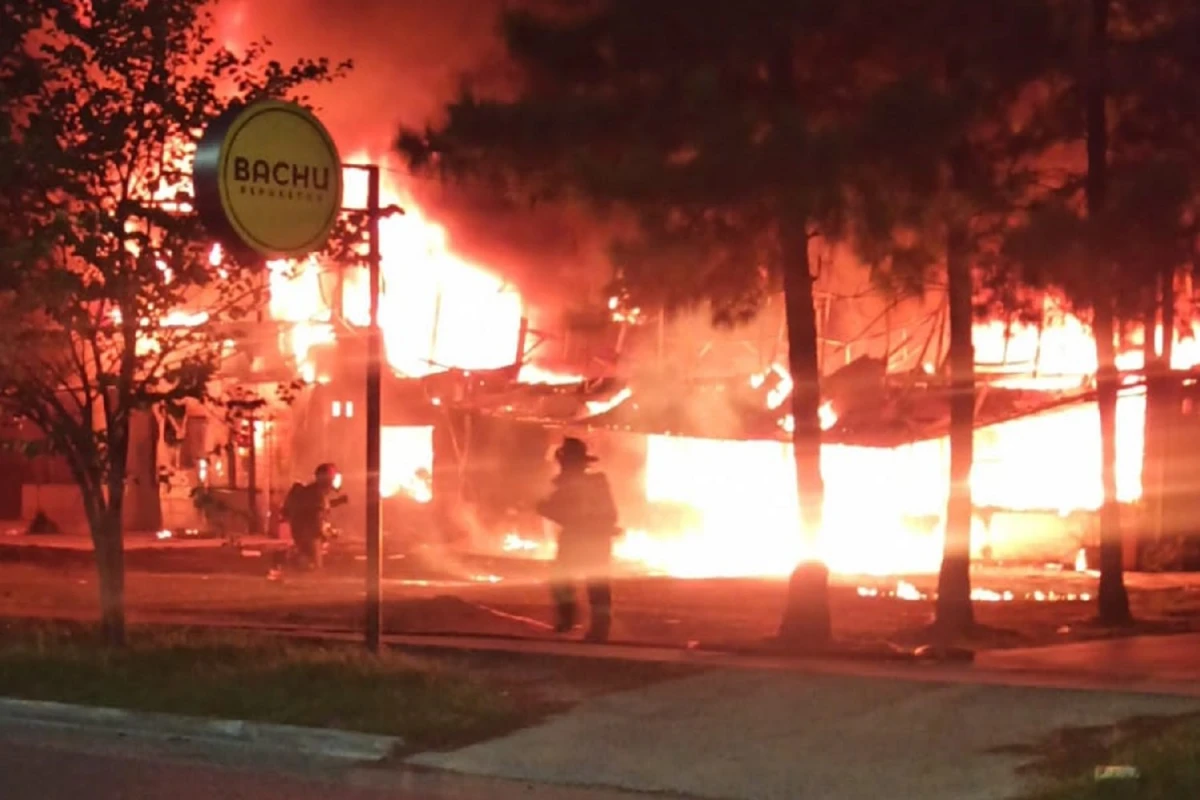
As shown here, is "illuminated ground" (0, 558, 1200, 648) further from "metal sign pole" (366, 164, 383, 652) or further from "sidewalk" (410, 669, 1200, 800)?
"sidewalk" (410, 669, 1200, 800)

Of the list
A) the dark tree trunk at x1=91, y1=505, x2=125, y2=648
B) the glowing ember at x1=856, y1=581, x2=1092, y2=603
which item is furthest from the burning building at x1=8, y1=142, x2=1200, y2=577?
the dark tree trunk at x1=91, y1=505, x2=125, y2=648

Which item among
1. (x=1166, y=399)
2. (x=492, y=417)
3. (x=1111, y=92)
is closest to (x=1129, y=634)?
(x=1111, y=92)

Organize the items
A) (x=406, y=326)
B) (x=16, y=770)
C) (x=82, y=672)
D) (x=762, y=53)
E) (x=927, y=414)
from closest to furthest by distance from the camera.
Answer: (x=16, y=770) → (x=82, y=672) → (x=762, y=53) → (x=927, y=414) → (x=406, y=326)

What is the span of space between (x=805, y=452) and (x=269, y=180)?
474 cm

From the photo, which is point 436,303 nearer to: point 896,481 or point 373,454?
point 896,481

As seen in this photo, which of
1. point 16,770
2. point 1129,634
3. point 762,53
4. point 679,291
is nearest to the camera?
point 16,770

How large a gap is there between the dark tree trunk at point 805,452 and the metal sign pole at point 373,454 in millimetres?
3241

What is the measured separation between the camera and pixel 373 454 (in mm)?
11977

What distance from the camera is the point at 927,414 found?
23672 millimetres

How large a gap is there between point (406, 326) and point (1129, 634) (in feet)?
55.3

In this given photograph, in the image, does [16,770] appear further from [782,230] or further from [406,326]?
Result: [406,326]

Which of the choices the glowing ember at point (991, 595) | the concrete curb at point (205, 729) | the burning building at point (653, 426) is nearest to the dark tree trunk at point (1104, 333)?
the glowing ember at point (991, 595)

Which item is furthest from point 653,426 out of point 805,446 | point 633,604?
point 805,446

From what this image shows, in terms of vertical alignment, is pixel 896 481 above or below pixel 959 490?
above
